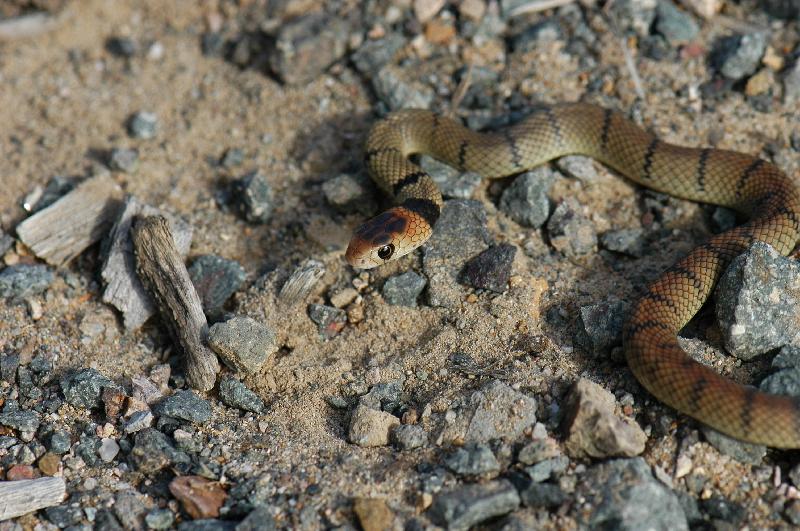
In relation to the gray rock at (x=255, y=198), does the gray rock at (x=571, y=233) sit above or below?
below

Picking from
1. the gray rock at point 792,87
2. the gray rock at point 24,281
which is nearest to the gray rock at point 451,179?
the gray rock at point 792,87

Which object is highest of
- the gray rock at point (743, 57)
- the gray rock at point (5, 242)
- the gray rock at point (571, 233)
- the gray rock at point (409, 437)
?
the gray rock at point (743, 57)

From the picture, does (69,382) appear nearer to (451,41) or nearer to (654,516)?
(654,516)

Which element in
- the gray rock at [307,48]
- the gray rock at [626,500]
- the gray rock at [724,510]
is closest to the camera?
the gray rock at [626,500]

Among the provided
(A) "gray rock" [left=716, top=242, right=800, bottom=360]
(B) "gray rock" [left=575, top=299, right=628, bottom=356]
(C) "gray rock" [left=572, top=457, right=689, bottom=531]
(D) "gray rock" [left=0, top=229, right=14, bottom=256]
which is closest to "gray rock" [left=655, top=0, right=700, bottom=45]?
(A) "gray rock" [left=716, top=242, right=800, bottom=360]

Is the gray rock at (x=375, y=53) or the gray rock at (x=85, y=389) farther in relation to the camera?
the gray rock at (x=375, y=53)

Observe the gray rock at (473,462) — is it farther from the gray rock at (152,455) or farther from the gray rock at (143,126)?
the gray rock at (143,126)

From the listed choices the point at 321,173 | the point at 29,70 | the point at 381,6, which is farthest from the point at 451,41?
the point at 29,70
